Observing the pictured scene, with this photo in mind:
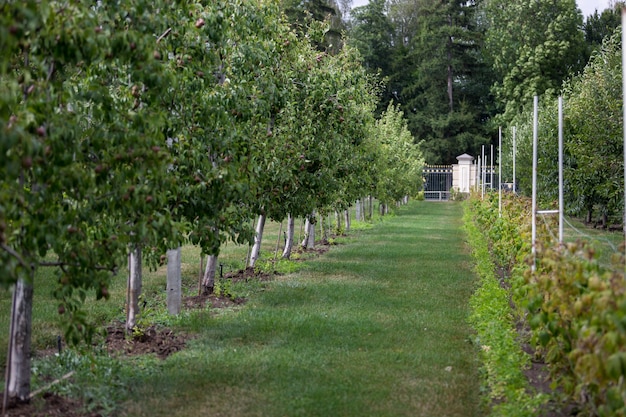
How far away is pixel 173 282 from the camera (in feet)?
31.2

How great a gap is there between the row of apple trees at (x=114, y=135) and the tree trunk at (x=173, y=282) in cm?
76

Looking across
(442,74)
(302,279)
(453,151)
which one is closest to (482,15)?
(442,74)

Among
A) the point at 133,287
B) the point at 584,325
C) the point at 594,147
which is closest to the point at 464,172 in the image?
the point at 594,147

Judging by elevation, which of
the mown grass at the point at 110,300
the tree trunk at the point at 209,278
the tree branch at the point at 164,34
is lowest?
the mown grass at the point at 110,300

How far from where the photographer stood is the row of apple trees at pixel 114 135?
5094 millimetres

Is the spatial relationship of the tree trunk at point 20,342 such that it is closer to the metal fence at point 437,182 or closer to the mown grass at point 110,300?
the mown grass at point 110,300

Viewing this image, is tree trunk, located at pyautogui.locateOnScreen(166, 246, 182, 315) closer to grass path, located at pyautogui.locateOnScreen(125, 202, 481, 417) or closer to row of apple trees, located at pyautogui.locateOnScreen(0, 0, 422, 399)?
grass path, located at pyautogui.locateOnScreen(125, 202, 481, 417)

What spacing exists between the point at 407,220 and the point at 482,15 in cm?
3581

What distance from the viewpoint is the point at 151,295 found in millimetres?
11531

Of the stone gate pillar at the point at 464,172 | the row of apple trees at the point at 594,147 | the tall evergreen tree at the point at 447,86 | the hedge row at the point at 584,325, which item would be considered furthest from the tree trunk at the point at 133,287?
the tall evergreen tree at the point at 447,86

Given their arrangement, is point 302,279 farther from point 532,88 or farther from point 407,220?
point 532,88

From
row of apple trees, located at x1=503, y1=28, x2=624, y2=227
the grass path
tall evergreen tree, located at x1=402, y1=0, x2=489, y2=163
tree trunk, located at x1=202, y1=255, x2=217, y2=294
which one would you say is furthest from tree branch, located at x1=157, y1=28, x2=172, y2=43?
tall evergreen tree, located at x1=402, y1=0, x2=489, y2=163

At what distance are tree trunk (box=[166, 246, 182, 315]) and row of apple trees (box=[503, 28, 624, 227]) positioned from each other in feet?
42.9

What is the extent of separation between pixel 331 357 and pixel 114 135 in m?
3.21
